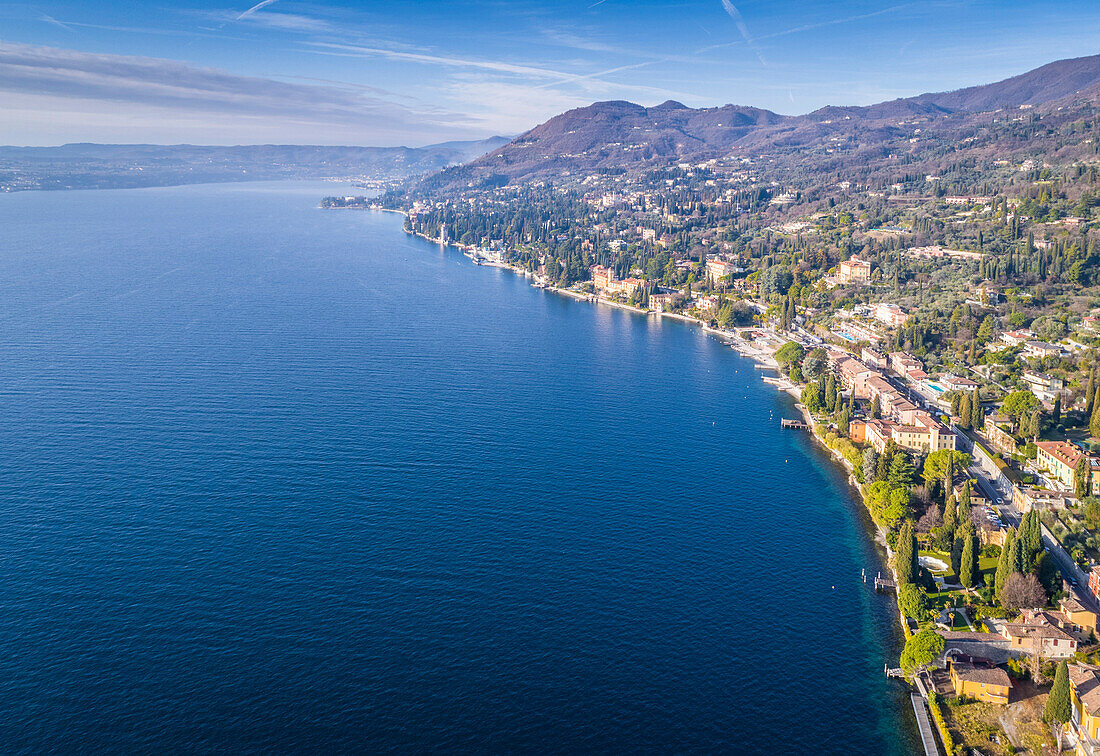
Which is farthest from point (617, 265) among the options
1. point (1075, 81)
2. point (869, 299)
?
point (1075, 81)

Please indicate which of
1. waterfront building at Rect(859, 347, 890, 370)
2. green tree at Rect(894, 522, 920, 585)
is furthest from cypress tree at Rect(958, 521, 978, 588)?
waterfront building at Rect(859, 347, 890, 370)

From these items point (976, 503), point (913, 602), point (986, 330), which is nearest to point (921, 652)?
point (913, 602)

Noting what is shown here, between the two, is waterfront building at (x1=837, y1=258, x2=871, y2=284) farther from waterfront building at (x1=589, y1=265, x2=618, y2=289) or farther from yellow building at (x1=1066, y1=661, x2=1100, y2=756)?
yellow building at (x1=1066, y1=661, x2=1100, y2=756)

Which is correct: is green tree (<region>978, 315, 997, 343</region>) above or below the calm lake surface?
above

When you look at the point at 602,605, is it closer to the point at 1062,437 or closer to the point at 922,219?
the point at 1062,437

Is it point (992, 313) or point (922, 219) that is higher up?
point (922, 219)
